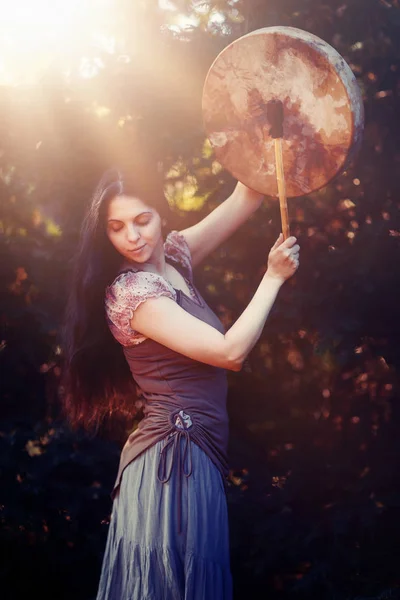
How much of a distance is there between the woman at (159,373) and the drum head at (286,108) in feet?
0.94

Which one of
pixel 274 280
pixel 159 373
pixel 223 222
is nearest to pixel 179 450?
pixel 159 373

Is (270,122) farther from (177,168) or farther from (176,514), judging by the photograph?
(176,514)

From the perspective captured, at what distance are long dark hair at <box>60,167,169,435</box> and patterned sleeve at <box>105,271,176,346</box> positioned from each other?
0.10m

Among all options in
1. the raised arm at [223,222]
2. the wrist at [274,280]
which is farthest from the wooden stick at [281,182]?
the raised arm at [223,222]

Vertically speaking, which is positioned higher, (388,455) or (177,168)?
(177,168)

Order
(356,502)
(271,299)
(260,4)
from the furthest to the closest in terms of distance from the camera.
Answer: (356,502) < (260,4) < (271,299)

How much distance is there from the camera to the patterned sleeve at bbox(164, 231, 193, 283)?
10.3 feet

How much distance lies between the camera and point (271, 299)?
2691 millimetres

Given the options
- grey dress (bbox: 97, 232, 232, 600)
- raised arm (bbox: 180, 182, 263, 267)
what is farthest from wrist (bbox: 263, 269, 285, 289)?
raised arm (bbox: 180, 182, 263, 267)

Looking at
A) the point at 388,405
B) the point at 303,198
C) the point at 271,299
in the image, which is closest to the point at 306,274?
the point at 303,198

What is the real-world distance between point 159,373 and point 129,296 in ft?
1.00

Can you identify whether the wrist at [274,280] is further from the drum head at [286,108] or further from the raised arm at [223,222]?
the raised arm at [223,222]

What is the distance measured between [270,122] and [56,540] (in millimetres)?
2349

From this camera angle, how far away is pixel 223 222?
3.24 meters
